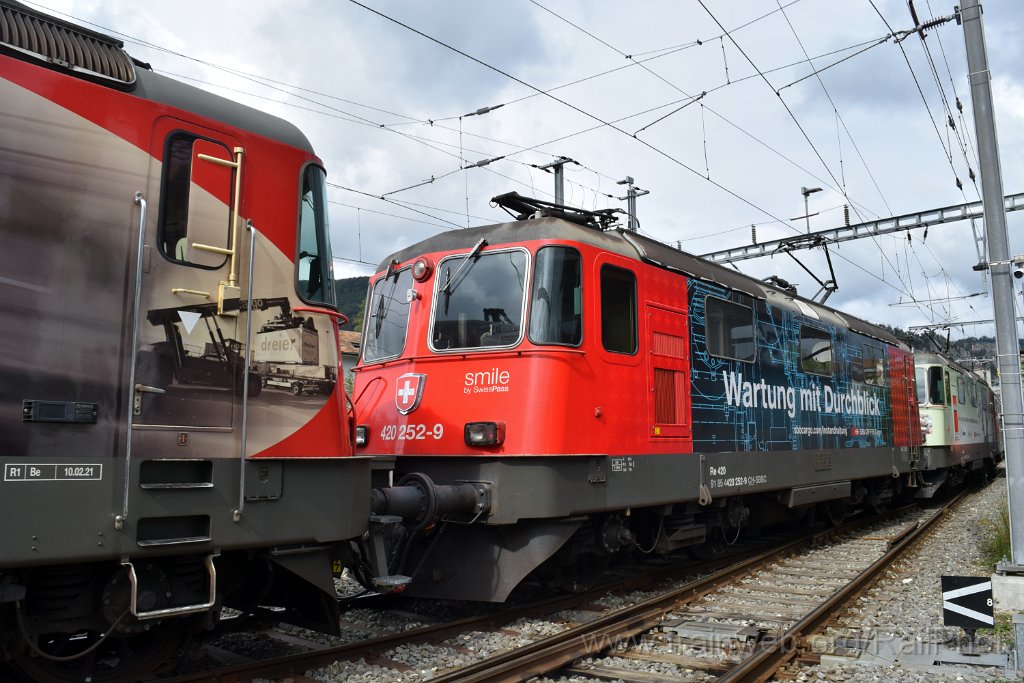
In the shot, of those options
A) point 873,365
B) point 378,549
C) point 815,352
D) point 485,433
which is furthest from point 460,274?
point 873,365

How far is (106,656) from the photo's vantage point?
431 centimetres

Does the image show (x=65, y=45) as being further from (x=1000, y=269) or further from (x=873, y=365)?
(x=873, y=365)

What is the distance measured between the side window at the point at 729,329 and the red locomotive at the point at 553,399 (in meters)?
0.03

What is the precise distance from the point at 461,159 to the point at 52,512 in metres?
10.7

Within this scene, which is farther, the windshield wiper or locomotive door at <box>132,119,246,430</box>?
the windshield wiper

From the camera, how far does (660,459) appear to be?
24.6 feet

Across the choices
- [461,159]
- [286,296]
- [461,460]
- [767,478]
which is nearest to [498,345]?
[461,460]

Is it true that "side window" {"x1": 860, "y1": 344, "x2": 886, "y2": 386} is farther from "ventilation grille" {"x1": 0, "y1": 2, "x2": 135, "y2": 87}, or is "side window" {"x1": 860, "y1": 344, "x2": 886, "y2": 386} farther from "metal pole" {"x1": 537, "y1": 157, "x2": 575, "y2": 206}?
"ventilation grille" {"x1": 0, "y1": 2, "x2": 135, "y2": 87}

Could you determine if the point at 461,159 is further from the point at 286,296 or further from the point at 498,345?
the point at 286,296

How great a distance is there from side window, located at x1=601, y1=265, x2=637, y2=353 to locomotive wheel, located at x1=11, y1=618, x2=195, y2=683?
412 centimetres

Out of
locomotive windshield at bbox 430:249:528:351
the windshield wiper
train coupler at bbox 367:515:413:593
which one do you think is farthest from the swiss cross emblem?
train coupler at bbox 367:515:413:593

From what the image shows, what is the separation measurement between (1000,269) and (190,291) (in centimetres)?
683

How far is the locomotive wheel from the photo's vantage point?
394cm

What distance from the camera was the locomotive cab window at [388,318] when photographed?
761 cm
